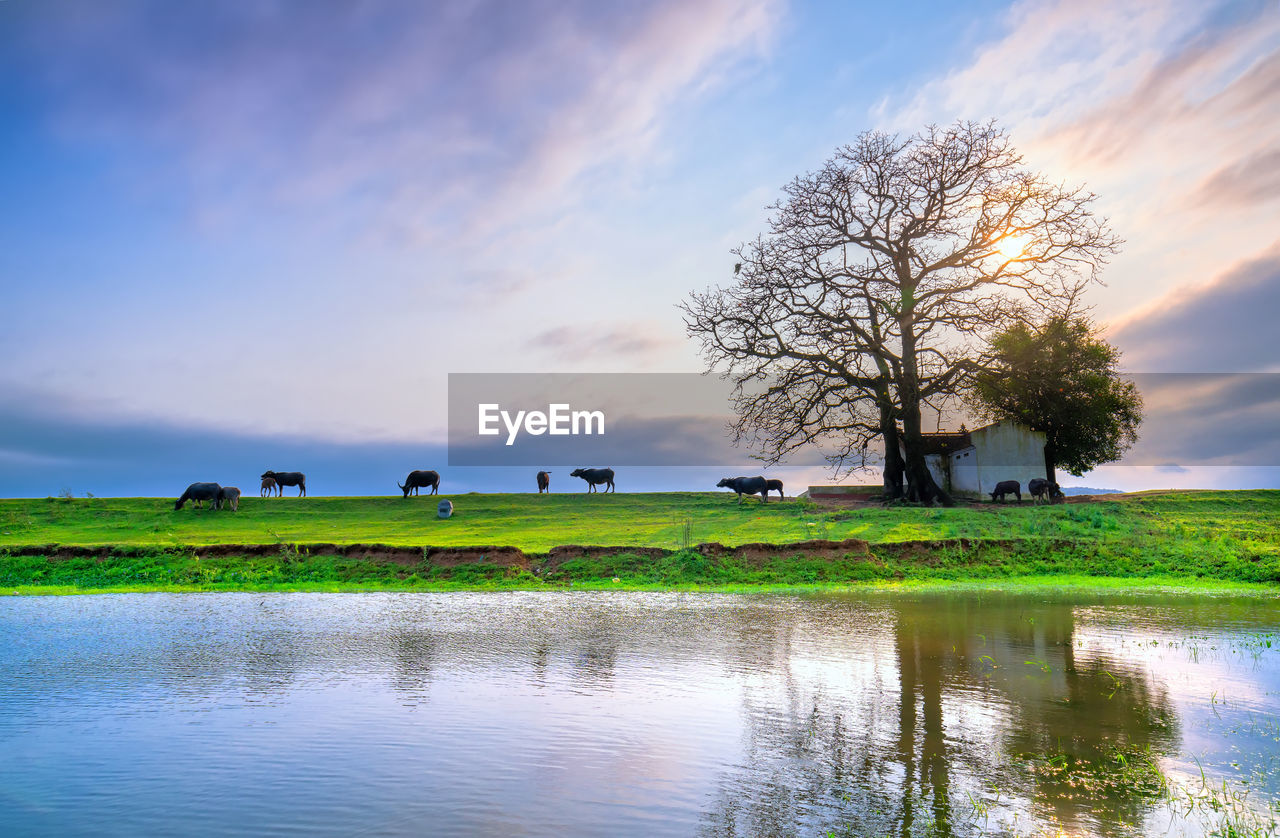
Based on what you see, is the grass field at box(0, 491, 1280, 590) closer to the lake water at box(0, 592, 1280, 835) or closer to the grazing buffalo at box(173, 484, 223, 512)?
the grazing buffalo at box(173, 484, 223, 512)

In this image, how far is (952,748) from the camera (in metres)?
6.36

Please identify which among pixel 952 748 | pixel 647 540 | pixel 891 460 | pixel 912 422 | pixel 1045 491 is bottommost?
pixel 952 748

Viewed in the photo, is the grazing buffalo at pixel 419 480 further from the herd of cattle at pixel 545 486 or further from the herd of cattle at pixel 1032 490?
the herd of cattle at pixel 1032 490

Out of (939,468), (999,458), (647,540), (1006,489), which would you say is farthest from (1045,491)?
(647,540)

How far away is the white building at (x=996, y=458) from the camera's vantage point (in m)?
42.7

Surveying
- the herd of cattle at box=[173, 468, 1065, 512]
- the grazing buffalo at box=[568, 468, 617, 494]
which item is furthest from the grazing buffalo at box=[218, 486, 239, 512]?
the grazing buffalo at box=[568, 468, 617, 494]

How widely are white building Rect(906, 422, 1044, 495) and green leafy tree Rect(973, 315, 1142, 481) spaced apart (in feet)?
3.04

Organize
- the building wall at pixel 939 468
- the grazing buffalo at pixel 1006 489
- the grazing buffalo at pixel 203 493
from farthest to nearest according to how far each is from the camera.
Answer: the building wall at pixel 939 468 → the grazing buffalo at pixel 203 493 → the grazing buffalo at pixel 1006 489

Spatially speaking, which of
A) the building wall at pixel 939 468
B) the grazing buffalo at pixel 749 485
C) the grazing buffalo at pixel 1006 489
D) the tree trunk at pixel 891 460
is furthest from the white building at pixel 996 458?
the grazing buffalo at pixel 749 485

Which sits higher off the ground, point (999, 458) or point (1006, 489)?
point (999, 458)

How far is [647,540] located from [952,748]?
65.8ft

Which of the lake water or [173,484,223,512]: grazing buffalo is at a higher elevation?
[173,484,223,512]: grazing buffalo

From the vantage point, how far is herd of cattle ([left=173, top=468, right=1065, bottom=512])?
40062mm

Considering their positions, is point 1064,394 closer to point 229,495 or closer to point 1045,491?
point 1045,491
